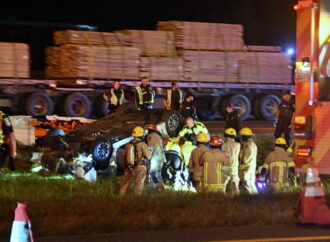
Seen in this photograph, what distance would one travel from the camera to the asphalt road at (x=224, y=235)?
28.5ft

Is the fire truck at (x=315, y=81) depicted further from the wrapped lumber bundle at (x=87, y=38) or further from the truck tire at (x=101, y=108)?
the truck tire at (x=101, y=108)

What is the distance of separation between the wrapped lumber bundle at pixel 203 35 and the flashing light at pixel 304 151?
1388cm

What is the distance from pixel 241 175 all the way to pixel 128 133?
2.77m

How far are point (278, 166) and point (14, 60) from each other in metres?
13.1

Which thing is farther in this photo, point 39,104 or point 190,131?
point 39,104

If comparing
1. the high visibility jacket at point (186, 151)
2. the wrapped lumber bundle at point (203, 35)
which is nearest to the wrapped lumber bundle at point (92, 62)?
the wrapped lumber bundle at point (203, 35)

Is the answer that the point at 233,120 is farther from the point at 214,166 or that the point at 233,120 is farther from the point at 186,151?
the point at 214,166

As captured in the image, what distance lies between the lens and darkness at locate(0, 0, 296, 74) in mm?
44844

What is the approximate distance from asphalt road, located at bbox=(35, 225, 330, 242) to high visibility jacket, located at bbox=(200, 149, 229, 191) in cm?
215

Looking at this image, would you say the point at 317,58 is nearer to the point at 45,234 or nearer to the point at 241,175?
the point at 241,175

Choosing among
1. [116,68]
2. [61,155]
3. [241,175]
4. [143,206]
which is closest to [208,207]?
[143,206]

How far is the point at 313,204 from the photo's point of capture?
932 cm

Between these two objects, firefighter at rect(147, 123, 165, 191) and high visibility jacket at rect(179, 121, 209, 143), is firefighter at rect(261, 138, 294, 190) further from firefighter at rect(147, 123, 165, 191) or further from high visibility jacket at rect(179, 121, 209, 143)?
high visibility jacket at rect(179, 121, 209, 143)

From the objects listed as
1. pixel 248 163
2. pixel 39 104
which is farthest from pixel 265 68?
pixel 248 163
